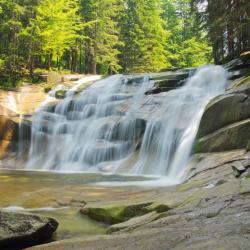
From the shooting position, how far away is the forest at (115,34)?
70.8 ft

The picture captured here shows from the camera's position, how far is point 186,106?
52.1 ft

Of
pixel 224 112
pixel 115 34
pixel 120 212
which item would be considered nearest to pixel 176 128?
pixel 224 112

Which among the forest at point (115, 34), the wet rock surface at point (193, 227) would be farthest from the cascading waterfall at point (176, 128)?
the wet rock surface at point (193, 227)

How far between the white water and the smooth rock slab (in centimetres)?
675

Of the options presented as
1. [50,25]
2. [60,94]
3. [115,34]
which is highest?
[115,34]

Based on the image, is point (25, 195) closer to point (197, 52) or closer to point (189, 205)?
point (189, 205)

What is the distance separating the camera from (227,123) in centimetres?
1211

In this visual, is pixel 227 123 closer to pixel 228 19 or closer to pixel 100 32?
pixel 228 19

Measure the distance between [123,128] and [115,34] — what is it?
2510 cm

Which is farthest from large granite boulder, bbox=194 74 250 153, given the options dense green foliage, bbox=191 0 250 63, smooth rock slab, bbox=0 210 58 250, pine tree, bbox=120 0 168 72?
pine tree, bbox=120 0 168 72

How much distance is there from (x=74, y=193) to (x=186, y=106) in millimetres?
7686

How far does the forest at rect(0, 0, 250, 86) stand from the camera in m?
21.6

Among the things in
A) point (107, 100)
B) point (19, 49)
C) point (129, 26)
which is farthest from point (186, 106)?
point (129, 26)

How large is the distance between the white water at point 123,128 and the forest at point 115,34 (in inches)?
133
